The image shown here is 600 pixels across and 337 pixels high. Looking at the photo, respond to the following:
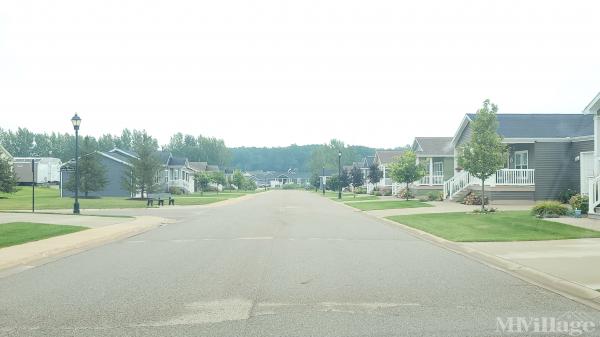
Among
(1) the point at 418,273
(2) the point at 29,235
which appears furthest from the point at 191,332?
(2) the point at 29,235

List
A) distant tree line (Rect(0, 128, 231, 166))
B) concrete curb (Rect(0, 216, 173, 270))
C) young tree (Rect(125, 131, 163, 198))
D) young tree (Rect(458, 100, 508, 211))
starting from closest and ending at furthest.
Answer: concrete curb (Rect(0, 216, 173, 270)) < young tree (Rect(458, 100, 508, 211)) < young tree (Rect(125, 131, 163, 198)) < distant tree line (Rect(0, 128, 231, 166))

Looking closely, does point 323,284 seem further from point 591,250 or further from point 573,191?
point 573,191

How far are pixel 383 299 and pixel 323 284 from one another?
4.83 ft

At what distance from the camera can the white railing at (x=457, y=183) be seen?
120 feet

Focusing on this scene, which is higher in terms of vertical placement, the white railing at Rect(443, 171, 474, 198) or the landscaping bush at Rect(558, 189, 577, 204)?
the white railing at Rect(443, 171, 474, 198)

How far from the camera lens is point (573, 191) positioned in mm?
31812

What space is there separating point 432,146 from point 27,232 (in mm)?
37667

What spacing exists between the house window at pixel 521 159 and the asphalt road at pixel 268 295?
22.7m

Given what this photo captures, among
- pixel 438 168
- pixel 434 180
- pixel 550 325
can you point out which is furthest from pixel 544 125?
pixel 550 325

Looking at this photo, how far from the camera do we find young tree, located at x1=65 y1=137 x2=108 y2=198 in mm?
53812

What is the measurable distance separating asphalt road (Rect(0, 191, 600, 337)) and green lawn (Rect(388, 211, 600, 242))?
11.5ft

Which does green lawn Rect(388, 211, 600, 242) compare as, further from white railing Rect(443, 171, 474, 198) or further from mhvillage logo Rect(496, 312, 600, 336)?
white railing Rect(443, 171, 474, 198)

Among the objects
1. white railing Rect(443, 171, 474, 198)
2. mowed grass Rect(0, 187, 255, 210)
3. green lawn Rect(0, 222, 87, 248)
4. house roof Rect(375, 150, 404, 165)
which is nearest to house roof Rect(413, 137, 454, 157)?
white railing Rect(443, 171, 474, 198)

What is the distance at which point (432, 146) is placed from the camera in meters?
49.5
